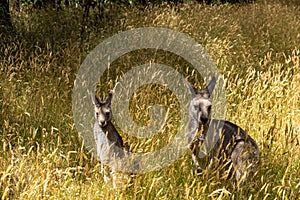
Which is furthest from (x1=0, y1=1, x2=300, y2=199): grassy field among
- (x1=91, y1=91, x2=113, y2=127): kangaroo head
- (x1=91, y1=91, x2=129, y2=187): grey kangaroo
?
(x1=91, y1=91, x2=113, y2=127): kangaroo head

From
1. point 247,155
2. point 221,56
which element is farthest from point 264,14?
point 247,155

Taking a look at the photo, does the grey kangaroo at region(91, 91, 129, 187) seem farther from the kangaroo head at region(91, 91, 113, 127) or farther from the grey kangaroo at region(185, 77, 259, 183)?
→ the grey kangaroo at region(185, 77, 259, 183)

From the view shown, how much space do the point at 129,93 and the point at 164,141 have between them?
1183mm

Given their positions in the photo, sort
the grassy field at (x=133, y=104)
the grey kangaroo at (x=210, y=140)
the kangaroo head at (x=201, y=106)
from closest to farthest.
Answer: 1. the grassy field at (x=133, y=104)
2. the grey kangaroo at (x=210, y=140)
3. the kangaroo head at (x=201, y=106)

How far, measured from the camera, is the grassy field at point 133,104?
10.1 ft

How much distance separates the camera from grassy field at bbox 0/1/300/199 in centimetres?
308

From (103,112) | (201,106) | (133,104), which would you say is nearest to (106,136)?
(103,112)

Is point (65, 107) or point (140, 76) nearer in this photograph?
point (65, 107)

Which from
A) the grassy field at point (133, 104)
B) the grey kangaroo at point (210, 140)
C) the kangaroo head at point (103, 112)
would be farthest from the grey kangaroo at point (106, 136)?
the grey kangaroo at point (210, 140)

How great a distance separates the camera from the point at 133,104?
476cm

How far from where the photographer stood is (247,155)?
3367 mm

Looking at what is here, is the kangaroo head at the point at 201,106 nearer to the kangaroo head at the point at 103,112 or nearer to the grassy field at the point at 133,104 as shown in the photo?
the grassy field at the point at 133,104

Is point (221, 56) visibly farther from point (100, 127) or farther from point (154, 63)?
point (100, 127)

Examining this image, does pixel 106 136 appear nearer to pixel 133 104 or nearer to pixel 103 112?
pixel 103 112
